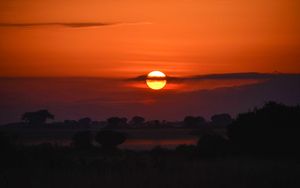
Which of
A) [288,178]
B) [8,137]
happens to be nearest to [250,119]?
[8,137]

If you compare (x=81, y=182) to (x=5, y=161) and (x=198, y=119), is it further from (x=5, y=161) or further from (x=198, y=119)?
(x=198, y=119)

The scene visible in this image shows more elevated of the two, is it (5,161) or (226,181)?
(5,161)

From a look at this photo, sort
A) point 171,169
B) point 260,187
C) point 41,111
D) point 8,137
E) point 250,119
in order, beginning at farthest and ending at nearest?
point 41,111, point 250,119, point 8,137, point 171,169, point 260,187

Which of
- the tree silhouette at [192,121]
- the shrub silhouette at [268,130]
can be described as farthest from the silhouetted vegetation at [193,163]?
the tree silhouette at [192,121]

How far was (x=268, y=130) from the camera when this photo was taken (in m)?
46.2

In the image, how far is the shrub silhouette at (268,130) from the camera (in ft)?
149

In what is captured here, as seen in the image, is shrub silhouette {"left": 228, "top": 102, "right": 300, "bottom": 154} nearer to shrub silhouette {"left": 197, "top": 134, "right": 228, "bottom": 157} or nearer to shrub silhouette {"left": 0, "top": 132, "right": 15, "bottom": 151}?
shrub silhouette {"left": 197, "top": 134, "right": 228, "bottom": 157}

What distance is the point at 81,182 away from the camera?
2444 cm

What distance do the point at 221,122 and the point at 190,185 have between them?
14268cm

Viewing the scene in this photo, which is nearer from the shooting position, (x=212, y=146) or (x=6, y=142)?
(x=6, y=142)

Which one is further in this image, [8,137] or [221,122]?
[221,122]

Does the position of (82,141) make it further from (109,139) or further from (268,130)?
(268,130)

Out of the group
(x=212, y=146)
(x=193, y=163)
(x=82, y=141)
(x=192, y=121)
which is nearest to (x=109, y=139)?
(x=82, y=141)

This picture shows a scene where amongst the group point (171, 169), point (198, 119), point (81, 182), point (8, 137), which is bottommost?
point (81, 182)
